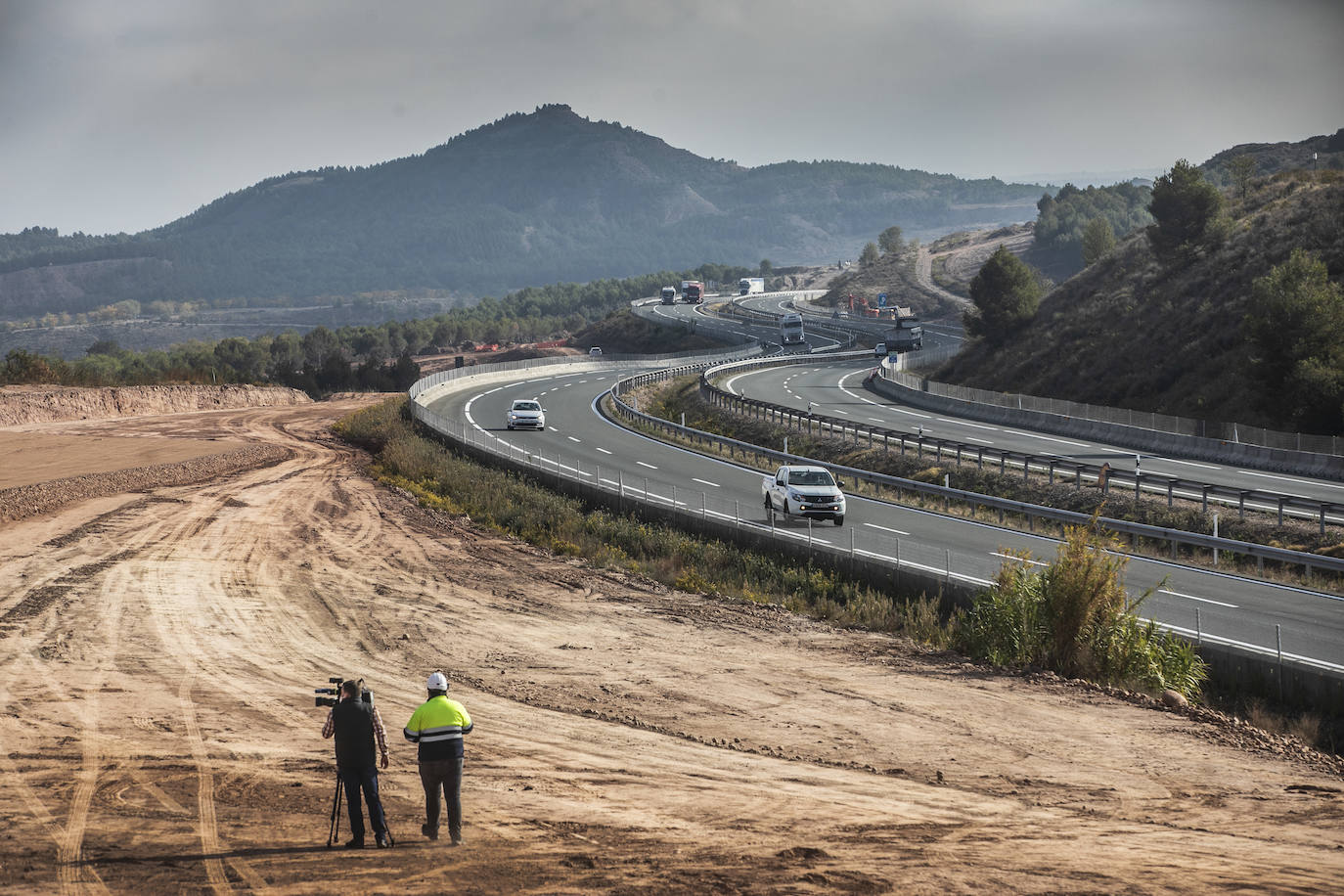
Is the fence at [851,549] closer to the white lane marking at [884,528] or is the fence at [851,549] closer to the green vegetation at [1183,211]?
the white lane marking at [884,528]

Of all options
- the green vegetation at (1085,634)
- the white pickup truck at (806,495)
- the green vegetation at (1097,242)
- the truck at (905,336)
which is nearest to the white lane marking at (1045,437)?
the white pickup truck at (806,495)

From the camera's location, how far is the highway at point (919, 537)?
20500 millimetres

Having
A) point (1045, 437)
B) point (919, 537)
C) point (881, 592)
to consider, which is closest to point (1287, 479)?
point (1045, 437)

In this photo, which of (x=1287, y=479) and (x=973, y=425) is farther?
(x=973, y=425)

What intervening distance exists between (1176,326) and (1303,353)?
738 inches

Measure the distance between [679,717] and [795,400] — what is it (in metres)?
49.8

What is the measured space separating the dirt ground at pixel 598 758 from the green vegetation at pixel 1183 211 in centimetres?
6022

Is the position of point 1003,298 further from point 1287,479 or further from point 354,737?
point 354,737

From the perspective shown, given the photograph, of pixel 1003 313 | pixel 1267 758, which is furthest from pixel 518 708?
pixel 1003 313

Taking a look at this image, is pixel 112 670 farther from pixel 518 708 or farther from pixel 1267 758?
pixel 1267 758

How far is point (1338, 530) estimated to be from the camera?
29109mm

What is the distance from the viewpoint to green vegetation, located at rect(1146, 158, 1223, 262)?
74.4 m

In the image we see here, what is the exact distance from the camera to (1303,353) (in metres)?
46.6

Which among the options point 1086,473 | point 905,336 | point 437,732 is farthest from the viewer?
point 905,336
